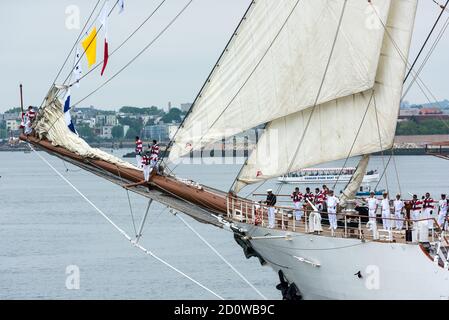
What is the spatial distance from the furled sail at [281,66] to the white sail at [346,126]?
493 millimetres

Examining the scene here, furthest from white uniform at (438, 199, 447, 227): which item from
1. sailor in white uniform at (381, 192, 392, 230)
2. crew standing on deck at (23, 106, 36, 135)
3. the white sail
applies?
crew standing on deck at (23, 106, 36, 135)

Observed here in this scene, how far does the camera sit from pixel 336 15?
125 feet

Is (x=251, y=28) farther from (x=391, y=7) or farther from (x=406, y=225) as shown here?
(x=406, y=225)

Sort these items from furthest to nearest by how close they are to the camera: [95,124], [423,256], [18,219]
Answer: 1. [95,124]
2. [18,219]
3. [423,256]

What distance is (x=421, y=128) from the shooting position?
4358 inches

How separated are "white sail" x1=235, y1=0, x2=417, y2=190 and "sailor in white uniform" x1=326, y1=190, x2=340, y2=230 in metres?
1.49

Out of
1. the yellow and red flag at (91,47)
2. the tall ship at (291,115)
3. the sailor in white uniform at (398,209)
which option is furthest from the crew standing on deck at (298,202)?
the yellow and red flag at (91,47)

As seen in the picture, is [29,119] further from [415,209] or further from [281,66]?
[415,209]

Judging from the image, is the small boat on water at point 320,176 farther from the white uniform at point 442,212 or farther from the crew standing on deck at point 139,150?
the crew standing on deck at point 139,150

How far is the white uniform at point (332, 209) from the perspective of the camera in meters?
37.0

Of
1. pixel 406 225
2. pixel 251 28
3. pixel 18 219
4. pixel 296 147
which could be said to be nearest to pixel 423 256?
pixel 406 225

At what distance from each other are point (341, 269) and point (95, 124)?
538 feet

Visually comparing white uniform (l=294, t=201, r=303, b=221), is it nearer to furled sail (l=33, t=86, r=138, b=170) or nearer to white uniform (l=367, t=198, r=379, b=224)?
white uniform (l=367, t=198, r=379, b=224)

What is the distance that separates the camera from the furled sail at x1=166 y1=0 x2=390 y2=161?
124ft
